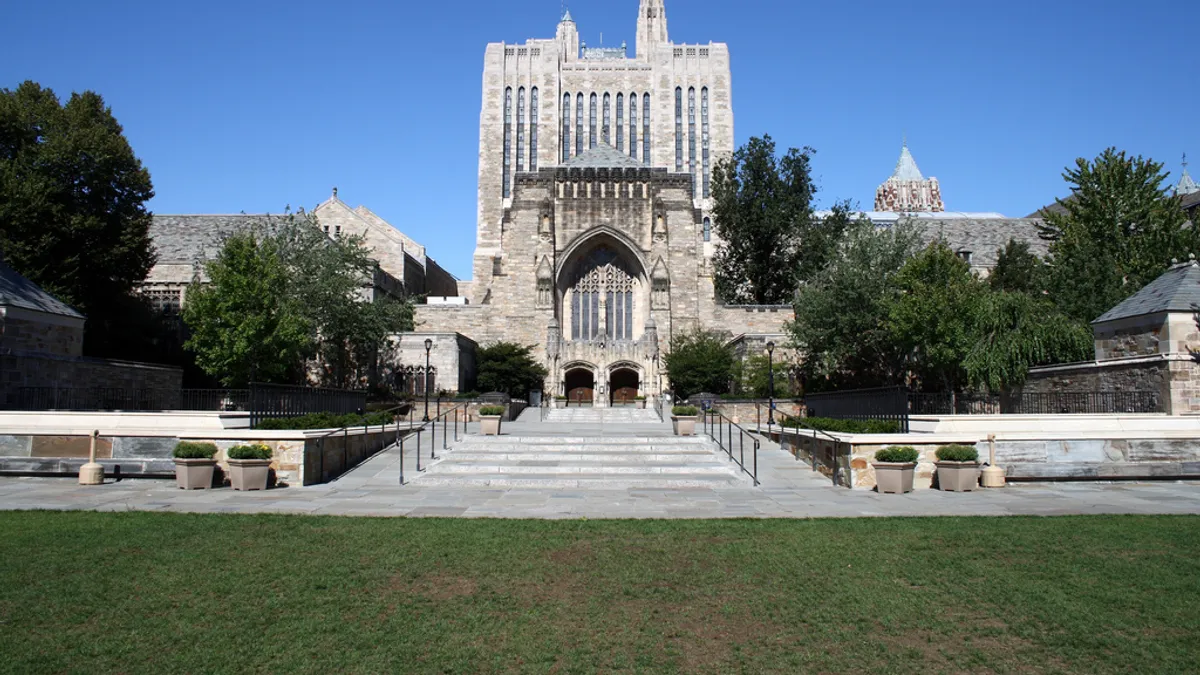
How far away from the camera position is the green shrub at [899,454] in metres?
14.2

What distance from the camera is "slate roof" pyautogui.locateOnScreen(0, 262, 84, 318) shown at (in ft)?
79.6

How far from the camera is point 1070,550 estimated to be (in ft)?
29.2

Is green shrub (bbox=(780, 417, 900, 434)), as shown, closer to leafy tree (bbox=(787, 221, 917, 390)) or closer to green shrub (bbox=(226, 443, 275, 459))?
green shrub (bbox=(226, 443, 275, 459))

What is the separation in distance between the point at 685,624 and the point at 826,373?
29833 mm

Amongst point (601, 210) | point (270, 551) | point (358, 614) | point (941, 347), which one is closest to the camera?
point (358, 614)

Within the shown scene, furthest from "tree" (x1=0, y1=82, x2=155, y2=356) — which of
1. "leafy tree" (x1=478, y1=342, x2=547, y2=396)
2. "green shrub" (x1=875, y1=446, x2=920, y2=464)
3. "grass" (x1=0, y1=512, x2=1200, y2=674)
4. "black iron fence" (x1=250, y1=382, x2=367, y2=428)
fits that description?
"green shrub" (x1=875, y1=446, x2=920, y2=464)

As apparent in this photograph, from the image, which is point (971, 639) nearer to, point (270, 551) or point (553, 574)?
point (553, 574)

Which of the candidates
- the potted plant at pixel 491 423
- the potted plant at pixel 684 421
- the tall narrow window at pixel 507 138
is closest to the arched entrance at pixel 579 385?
the potted plant at pixel 684 421

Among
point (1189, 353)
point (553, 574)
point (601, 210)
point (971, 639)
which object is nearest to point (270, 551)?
point (553, 574)

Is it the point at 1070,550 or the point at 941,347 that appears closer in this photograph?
the point at 1070,550

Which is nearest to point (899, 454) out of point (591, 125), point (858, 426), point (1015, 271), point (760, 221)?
point (858, 426)

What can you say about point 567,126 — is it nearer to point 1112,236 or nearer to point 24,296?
point 1112,236

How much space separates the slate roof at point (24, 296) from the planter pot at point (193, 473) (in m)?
13.9

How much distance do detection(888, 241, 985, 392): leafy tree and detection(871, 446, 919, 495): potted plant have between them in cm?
1552
